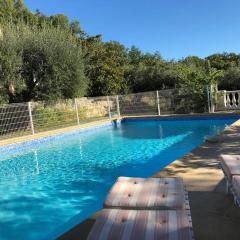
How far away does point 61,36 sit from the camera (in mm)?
17281

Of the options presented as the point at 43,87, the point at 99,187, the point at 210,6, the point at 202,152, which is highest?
the point at 210,6

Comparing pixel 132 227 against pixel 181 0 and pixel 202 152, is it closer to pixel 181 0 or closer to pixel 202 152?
pixel 202 152

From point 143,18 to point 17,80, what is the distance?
51.6ft

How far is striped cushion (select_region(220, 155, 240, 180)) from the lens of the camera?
13.6 feet

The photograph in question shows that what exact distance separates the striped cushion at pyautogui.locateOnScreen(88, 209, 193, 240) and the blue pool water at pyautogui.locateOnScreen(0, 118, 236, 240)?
2.47m

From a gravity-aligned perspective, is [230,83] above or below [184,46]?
below

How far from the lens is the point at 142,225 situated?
2857 millimetres

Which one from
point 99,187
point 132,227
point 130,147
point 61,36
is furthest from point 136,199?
point 61,36

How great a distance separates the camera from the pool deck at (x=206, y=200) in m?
3.66

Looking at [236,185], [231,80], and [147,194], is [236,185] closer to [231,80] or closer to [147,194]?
[147,194]

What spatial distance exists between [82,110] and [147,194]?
47.3ft

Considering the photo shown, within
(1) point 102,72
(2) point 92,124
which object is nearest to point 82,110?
(2) point 92,124

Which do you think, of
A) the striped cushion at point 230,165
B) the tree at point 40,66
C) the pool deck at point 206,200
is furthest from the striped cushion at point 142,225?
the tree at point 40,66

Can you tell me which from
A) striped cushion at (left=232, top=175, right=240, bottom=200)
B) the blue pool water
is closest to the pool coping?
the blue pool water
